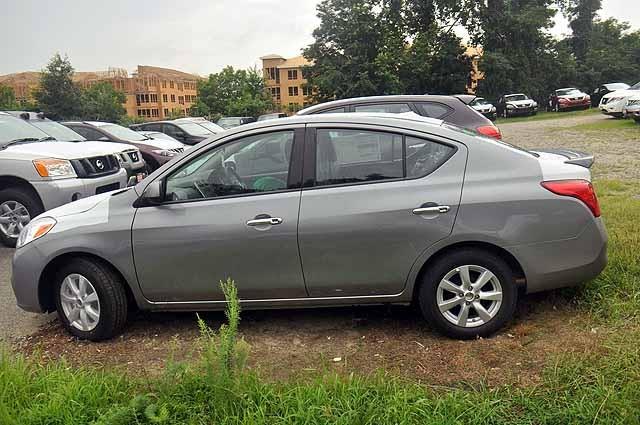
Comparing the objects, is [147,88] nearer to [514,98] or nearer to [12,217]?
[514,98]

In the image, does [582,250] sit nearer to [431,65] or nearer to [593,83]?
[431,65]

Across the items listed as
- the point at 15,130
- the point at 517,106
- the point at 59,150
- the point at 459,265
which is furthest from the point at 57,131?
the point at 517,106

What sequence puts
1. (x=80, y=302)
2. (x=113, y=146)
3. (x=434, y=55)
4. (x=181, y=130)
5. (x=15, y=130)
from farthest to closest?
(x=434, y=55) < (x=181, y=130) < (x=113, y=146) < (x=15, y=130) < (x=80, y=302)

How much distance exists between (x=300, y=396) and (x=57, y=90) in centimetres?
4250

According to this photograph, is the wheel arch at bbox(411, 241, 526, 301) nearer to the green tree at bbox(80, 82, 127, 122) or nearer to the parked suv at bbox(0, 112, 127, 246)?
the parked suv at bbox(0, 112, 127, 246)

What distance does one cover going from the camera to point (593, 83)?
45.8 metres

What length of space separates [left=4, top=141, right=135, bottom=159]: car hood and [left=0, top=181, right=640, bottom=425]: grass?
434 centimetres

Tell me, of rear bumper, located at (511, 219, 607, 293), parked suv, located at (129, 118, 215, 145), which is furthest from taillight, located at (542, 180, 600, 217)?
parked suv, located at (129, 118, 215, 145)

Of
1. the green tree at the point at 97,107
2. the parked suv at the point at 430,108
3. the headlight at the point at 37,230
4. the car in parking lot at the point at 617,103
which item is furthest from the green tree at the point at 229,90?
the headlight at the point at 37,230

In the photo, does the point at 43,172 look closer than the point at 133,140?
Yes

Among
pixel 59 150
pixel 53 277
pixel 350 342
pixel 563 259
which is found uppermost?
pixel 59 150

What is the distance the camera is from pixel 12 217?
281 inches

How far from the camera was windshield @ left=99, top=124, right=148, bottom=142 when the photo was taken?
12.7 m

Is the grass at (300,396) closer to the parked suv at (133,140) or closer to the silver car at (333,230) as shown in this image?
the silver car at (333,230)
